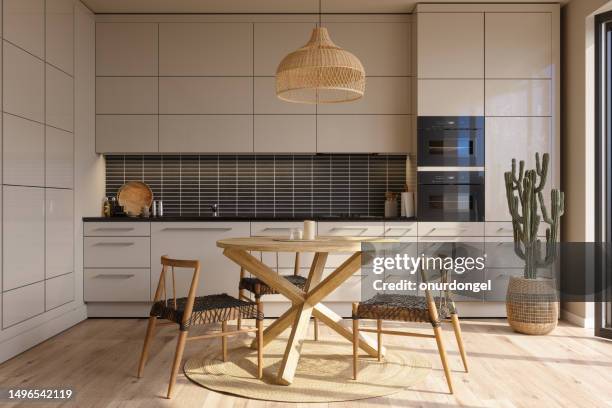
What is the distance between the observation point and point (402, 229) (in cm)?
474

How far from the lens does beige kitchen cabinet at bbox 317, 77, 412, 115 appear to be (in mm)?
5027

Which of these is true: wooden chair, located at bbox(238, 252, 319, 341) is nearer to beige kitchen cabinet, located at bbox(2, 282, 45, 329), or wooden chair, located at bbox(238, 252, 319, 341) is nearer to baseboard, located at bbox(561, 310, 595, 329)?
beige kitchen cabinet, located at bbox(2, 282, 45, 329)

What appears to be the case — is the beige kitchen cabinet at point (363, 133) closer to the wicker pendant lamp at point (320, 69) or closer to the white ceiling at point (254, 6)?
the white ceiling at point (254, 6)

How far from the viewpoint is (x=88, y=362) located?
344 centimetres

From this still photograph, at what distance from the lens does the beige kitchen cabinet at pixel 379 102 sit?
16.5 feet

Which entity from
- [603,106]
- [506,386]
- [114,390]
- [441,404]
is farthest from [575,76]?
[114,390]

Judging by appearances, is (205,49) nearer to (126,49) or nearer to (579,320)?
(126,49)

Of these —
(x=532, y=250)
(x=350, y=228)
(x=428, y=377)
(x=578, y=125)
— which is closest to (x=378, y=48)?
(x=350, y=228)

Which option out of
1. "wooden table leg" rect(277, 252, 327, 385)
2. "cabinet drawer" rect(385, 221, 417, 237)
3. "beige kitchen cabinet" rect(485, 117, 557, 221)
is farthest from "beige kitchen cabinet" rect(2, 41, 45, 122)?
"beige kitchen cabinet" rect(485, 117, 557, 221)

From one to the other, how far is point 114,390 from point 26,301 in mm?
1249

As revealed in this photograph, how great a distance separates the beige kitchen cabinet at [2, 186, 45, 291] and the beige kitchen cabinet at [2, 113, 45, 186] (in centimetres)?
7

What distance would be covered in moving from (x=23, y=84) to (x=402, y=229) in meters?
3.04

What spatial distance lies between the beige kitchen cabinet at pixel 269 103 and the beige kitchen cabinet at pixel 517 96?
1497 mm

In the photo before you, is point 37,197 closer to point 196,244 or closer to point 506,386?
point 196,244
